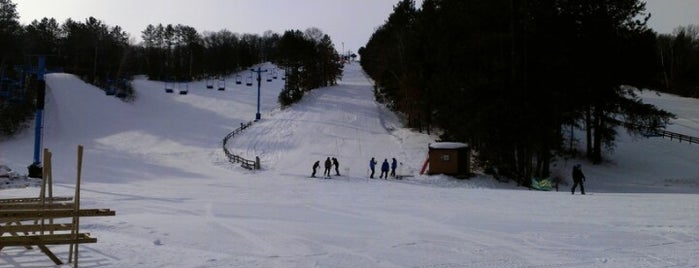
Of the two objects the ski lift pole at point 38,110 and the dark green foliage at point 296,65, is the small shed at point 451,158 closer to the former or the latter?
the ski lift pole at point 38,110

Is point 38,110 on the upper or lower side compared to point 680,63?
lower

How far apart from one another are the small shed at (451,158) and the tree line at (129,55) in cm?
2562

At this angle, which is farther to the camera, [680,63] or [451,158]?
[680,63]

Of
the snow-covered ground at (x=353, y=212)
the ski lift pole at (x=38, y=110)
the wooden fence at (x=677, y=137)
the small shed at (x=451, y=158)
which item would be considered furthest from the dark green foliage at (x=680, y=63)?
the ski lift pole at (x=38, y=110)

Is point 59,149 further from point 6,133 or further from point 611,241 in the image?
point 611,241

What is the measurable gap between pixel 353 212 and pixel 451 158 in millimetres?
15919

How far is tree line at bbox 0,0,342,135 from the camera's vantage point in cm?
5603

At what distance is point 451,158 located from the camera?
30.0 m

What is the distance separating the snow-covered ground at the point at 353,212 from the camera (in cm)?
942

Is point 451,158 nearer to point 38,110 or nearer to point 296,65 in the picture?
→ point 38,110

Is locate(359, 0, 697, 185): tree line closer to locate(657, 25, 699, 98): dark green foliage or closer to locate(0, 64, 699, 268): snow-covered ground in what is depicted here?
locate(0, 64, 699, 268): snow-covered ground

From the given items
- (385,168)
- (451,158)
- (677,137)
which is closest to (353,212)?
(385,168)

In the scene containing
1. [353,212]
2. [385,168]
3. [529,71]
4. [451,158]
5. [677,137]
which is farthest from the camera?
[677,137]

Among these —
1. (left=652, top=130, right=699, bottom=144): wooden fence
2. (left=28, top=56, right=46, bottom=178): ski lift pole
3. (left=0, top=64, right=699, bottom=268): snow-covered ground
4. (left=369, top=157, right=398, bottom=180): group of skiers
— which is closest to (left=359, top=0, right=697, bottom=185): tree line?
(left=0, top=64, right=699, bottom=268): snow-covered ground
